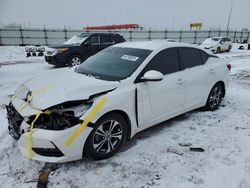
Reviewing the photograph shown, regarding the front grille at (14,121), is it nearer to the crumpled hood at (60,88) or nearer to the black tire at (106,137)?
the crumpled hood at (60,88)

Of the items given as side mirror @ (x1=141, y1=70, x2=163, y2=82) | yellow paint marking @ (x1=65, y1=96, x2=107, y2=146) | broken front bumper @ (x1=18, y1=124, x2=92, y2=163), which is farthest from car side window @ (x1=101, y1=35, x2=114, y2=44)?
broken front bumper @ (x1=18, y1=124, x2=92, y2=163)

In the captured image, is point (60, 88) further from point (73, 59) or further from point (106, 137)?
point (73, 59)

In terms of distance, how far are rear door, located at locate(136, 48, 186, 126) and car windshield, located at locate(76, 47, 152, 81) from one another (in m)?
0.21

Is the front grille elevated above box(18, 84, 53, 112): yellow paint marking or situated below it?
below

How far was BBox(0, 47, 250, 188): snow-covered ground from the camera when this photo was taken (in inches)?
110

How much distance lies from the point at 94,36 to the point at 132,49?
23.3 ft

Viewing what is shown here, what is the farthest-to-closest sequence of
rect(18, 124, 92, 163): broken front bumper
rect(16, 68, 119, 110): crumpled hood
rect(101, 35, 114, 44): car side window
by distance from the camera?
rect(101, 35, 114, 44): car side window → rect(16, 68, 119, 110): crumpled hood → rect(18, 124, 92, 163): broken front bumper

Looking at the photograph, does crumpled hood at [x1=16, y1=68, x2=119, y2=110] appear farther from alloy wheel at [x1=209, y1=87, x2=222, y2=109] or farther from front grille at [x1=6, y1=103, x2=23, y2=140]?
alloy wheel at [x1=209, y1=87, x2=222, y2=109]

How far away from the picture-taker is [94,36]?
35.3 feet

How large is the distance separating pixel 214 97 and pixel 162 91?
201 cm

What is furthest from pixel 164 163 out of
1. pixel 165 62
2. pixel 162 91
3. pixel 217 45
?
pixel 217 45

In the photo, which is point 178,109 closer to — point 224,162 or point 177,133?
point 177,133

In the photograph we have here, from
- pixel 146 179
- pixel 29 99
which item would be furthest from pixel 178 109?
pixel 29 99

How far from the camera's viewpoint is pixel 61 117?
9.27 feet
